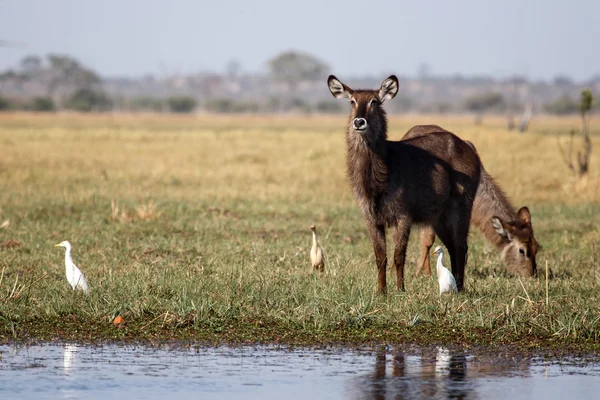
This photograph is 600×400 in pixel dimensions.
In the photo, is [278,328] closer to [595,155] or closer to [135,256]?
[135,256]

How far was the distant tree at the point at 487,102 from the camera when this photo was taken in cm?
12056

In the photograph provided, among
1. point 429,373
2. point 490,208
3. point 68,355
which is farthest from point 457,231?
point 68,355

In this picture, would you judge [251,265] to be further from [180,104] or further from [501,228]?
[180,104]

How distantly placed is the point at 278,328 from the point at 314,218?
7.41 metres

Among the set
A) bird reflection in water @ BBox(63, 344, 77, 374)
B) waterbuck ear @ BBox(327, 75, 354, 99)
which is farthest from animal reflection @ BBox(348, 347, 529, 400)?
A: waterbuck ear @ BBox(327, 75, 354, 99)

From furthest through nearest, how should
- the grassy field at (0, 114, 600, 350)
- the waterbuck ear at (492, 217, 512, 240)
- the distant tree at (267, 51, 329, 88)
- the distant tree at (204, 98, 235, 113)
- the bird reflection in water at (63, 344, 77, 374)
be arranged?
the distant tree at (267, 51, 329, 88) → the distant tree at (204, 98, 235, 113) → the waterbuck ear at (492, 217, 512, 240) → the grassy field at (0, 114, 600, 350) → the bird reflection in water at (63, 344, 77, 374)

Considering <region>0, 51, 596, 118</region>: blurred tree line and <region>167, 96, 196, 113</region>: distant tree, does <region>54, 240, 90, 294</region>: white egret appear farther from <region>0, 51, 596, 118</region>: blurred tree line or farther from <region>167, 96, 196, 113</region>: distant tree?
<region>167, 96, 196, 113</region>: distant tree

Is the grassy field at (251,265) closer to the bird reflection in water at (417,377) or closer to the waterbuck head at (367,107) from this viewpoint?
the bird reflection in water at (417,377)

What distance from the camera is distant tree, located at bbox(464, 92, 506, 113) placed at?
4747 inches

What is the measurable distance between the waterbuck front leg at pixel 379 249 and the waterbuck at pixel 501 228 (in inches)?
68.1

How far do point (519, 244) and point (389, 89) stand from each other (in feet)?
8.69

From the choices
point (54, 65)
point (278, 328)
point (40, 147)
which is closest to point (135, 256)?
point (278, 328)

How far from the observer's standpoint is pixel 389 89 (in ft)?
28.4

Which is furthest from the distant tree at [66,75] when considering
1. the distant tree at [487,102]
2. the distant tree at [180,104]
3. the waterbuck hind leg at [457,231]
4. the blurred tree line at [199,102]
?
the waterbuck hind leg at [457,231]
